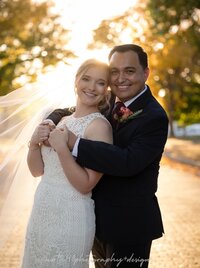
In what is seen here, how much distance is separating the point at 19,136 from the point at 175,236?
13.4 feet

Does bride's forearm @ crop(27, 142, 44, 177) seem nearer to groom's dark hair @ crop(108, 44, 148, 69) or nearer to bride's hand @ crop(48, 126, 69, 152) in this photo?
bride's hand @ crop(48, 126, 69, 152)

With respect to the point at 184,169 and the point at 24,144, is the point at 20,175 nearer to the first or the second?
the point at 24,144

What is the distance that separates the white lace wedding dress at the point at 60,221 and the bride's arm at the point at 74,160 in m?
0.10

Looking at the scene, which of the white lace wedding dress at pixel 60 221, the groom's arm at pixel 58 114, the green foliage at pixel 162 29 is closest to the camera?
the white lace wedding dress at pixel 60 221

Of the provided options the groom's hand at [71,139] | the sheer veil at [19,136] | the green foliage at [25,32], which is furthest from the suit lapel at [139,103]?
the green foliage at [25,32]

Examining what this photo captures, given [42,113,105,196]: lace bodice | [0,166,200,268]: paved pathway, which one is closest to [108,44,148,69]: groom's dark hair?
[42,113,105,196]: lace bodice

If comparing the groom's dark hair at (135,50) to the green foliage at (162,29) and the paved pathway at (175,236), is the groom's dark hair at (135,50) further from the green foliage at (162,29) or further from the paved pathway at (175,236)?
the green foliage at (162,29)

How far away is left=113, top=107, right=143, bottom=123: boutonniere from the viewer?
3049mm

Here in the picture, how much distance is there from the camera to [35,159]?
3213mm

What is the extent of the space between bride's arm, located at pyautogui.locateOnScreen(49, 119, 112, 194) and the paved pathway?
2.27 meters

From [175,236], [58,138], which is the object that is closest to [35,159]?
[58,138]

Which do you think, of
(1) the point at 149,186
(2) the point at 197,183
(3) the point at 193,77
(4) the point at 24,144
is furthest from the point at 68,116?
(3) the point at 193,77

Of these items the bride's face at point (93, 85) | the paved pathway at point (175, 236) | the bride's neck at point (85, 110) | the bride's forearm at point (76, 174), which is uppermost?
the bride's face at point (93, 85)

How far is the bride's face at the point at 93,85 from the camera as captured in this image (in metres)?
3.05
